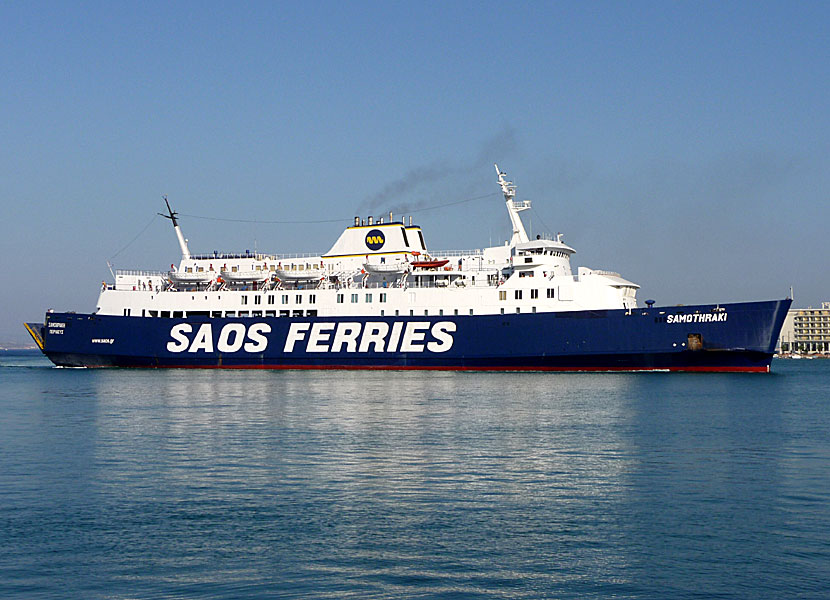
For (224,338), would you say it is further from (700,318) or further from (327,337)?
(700,318)

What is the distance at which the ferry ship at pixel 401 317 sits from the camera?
44.2 meters

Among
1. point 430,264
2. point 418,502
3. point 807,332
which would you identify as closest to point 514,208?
point 430,264

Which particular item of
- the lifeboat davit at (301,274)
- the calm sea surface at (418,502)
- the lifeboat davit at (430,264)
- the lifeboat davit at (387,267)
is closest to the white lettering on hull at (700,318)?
the lifeboat davit at (430,264)

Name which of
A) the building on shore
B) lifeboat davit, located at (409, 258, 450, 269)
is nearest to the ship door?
A: lifeboat davit, located at (409, 258, 450, 269)

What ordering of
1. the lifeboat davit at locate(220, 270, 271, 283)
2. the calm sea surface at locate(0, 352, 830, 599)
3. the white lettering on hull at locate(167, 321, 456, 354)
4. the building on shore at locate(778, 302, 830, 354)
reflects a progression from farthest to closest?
1. the building on shore at locate(778, 302, 830, 354)
2. the lifeboat davit at locate(220, 270, 271, 283)
3. the white lettering on hull at locate(167, 321, 456, 354)
4. the calm sea surface at locate(0, 352, 830, 599)

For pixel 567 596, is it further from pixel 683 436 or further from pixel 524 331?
pixel 524 331

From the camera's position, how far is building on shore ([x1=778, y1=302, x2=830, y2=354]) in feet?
511

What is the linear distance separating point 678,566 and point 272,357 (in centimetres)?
4209

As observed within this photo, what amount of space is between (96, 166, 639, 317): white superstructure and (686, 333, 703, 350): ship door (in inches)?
166

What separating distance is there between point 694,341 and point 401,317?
16.2m

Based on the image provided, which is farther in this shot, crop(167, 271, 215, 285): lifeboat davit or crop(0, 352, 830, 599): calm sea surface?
crop(167, 271, 215, 285): lifeboat davit

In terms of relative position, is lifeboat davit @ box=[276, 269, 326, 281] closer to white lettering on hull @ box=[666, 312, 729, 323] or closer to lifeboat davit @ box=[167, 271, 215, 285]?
lifeboat davit @ box=[167, 271, 215, 285]

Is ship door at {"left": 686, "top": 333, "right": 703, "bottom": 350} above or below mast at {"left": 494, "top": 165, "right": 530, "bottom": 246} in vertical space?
below

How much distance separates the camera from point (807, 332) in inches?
6166
